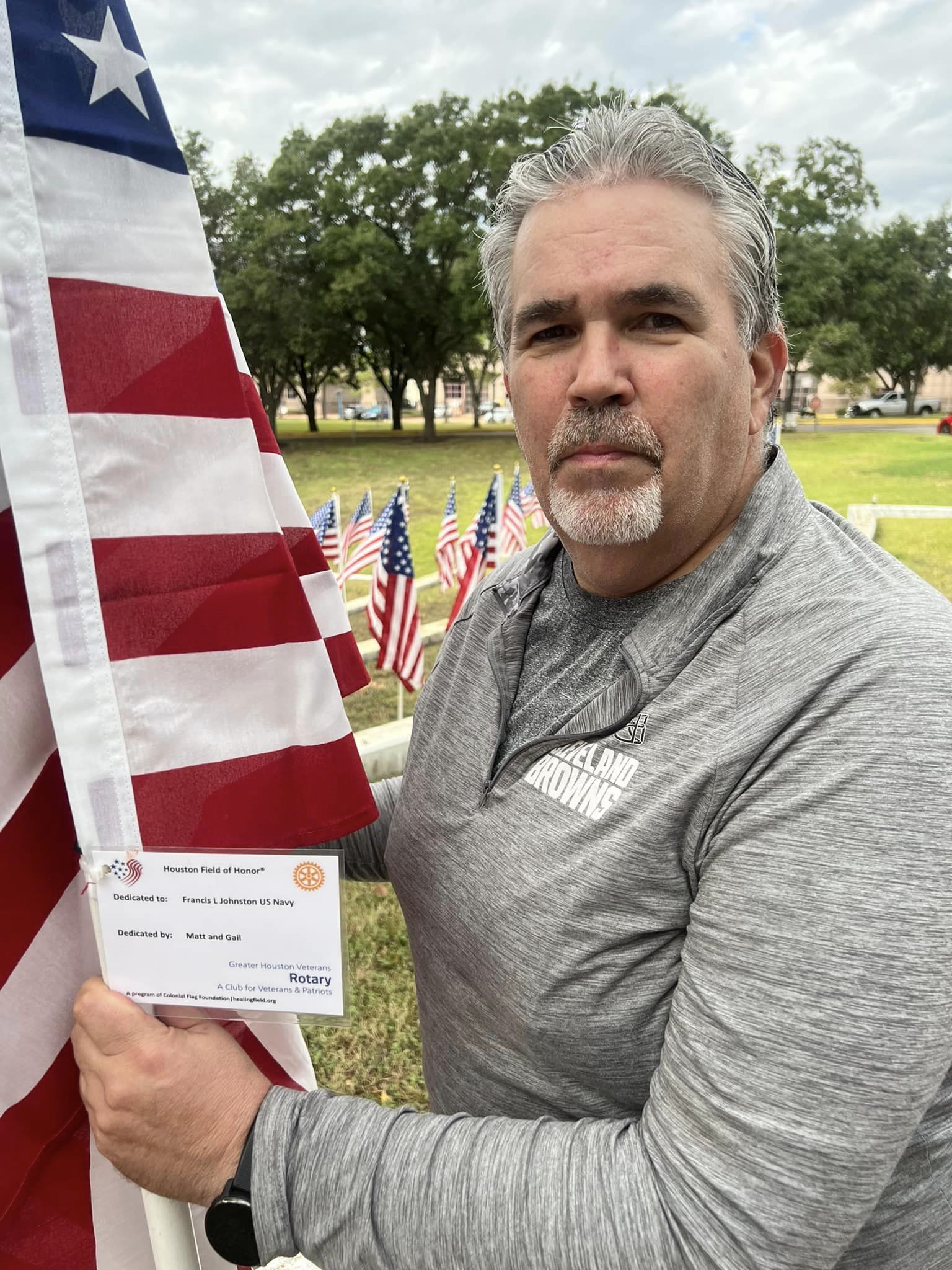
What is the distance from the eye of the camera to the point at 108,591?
1.07 m

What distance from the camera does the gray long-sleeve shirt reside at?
2.91 feet

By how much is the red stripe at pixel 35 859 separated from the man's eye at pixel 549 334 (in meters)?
0.94

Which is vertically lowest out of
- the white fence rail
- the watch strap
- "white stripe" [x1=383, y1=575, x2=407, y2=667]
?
the white fence rail

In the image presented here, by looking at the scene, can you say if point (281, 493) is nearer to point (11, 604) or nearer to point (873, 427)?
point (11, 604)

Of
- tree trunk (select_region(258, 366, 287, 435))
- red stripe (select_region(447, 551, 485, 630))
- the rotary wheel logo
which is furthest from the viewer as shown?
tree trunk (select_region(258, 366, 287, 435))

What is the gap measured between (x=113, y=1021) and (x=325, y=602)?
76cm

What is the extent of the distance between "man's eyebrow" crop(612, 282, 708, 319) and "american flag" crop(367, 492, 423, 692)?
497cm

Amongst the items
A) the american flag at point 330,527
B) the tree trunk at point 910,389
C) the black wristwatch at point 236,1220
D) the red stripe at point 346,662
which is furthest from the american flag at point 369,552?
the tree trunk at point 910,389

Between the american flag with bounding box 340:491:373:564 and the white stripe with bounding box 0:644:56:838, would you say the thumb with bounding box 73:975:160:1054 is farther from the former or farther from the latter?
the american flag with bounding box 340:491:373:564

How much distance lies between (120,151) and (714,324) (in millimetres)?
834

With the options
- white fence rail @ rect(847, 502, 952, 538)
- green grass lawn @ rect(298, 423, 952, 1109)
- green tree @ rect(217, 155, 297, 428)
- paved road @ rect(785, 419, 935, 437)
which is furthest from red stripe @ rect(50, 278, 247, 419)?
paved road @ rect(785, 419, 935, 437)

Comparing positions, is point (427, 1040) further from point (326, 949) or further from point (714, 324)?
point (714, 324)

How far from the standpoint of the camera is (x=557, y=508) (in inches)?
56.6

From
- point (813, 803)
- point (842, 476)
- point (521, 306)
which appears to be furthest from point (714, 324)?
point (842, 476)
